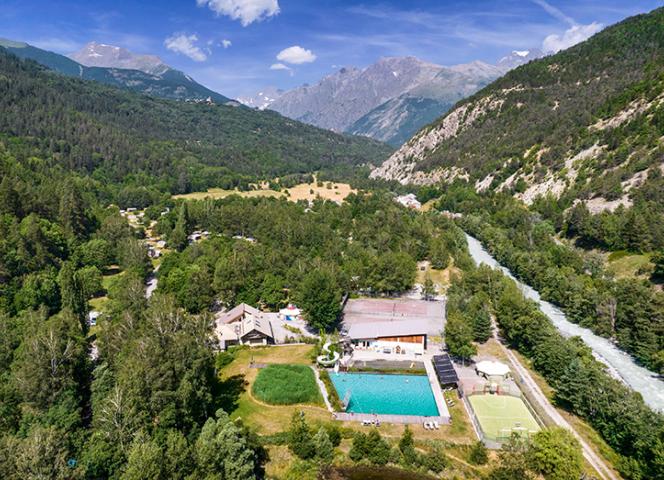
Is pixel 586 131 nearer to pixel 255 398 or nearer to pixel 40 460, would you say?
pixel 255 398

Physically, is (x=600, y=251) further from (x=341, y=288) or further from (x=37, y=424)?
(x=37, y=424)

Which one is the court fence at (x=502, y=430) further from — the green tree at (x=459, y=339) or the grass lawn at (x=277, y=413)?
the green tree at (x=459, y=339)

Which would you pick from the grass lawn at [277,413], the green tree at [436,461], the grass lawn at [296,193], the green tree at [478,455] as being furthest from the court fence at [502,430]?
the grass lawn at [296,193]

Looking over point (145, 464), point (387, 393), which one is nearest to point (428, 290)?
point (387, 393)

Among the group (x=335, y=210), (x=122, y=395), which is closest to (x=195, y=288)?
(x=122, y=395)

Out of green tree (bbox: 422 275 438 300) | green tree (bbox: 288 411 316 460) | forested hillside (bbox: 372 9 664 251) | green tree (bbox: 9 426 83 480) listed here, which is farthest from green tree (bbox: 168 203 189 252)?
forested hillside (bbox: 372 9 664 251)
